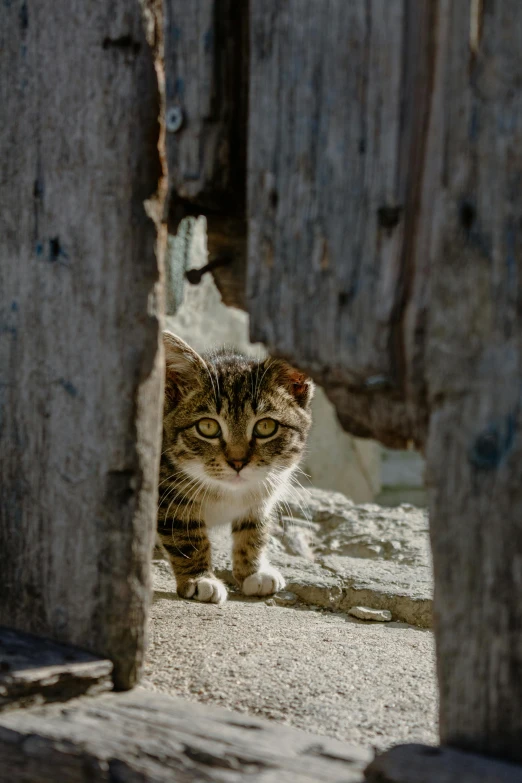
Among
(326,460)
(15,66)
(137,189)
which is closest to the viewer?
(137,189)

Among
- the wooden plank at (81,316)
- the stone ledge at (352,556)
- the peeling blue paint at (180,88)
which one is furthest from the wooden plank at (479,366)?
the stone ledge at (352,556)

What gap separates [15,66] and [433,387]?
4.54 ft

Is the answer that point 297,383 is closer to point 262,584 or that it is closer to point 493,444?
point 262,584

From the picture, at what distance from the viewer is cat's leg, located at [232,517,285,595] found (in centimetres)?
399

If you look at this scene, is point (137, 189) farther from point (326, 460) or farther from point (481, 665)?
point (326, 460)

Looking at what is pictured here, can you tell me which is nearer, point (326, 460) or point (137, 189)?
point (137, 189)

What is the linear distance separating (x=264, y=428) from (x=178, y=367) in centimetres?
49

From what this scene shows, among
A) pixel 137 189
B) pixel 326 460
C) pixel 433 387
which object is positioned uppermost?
pixel 137 189

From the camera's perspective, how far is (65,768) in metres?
1.79

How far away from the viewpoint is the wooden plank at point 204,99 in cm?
198

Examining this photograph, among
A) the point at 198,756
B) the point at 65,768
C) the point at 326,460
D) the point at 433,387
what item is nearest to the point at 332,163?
the point at 433,387

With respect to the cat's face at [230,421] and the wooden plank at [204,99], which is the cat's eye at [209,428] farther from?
the wooden plank at [204,99]

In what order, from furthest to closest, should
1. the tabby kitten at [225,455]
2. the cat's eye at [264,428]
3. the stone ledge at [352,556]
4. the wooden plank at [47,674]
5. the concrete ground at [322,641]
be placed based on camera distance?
the cat's eye at [264,428] → the tabby kitten at [225,455] → the stone ledge at [352,556] → the concrete ground at [322,641] → the wooden plank at [47,674]

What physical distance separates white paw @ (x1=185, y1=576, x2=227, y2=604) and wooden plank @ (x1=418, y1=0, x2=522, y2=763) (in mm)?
2164
